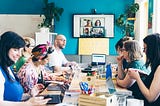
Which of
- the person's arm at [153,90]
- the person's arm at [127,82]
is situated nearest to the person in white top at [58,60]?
the person's arm at [127,82]

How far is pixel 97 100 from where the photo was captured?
175 cm

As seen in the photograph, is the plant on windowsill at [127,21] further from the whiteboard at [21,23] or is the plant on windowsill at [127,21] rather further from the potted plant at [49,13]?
the whiteboard at [21,23]

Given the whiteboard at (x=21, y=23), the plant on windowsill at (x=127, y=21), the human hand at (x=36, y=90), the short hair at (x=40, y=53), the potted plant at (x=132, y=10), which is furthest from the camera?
the whiteboard at (x=21, y=23)

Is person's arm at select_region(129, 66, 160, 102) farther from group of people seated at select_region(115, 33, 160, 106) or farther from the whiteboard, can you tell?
the whiteboard

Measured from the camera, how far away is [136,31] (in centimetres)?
725

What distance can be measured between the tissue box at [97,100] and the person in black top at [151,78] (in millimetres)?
563

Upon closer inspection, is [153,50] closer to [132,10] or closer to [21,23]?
[132,10]

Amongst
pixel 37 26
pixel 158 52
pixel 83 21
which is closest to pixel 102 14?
pixel 83 21

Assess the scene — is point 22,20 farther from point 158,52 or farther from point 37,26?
point 158,52

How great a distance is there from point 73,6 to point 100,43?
50.0 inches

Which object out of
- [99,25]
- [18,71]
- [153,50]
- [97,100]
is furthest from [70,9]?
[97,100]

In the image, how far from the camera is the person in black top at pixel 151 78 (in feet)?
7.50

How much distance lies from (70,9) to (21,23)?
1413 millimetres

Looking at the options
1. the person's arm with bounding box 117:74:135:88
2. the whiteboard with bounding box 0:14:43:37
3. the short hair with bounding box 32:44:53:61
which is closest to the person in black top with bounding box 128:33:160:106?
the person's arm with bounding box 117:74:135:88
